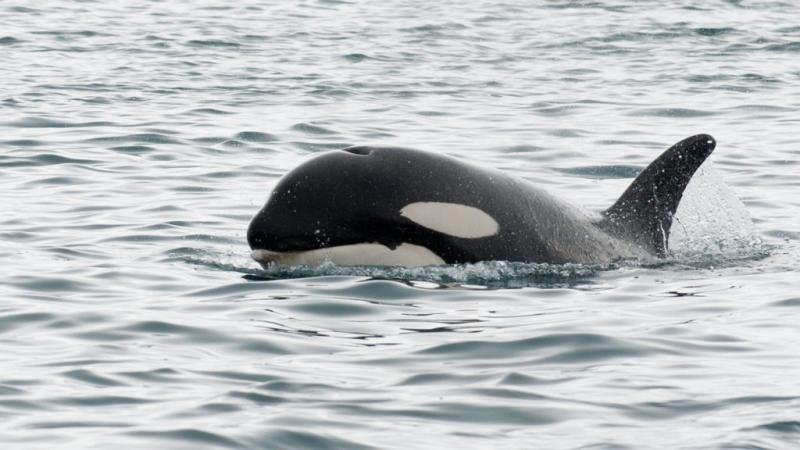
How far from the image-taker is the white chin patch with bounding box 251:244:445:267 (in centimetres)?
1165

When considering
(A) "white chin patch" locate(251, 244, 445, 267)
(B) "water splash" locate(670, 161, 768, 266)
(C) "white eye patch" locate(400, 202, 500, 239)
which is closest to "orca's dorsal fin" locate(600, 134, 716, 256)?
(B) "water splash" locate(670, 161, 768, 266)

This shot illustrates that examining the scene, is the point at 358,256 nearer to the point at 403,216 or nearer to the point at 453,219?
the point at 403,216

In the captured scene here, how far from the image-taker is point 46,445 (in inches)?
299

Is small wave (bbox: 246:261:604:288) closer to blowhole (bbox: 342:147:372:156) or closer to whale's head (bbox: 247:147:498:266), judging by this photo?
whale's head (bbox: 247:147:498:266)

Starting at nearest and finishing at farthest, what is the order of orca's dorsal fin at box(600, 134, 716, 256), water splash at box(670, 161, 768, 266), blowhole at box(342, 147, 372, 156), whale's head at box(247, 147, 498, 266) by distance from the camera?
whale's head at box(247, 147, 498, 266)
blowhole at box(342, 147, 372, 156)
orca's dorsal fin at box(600, 134, 716, 256)
water splash at box(670, 161, 768, 266)

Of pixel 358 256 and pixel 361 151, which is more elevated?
pixel 361 151

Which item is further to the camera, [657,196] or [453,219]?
[657,196]

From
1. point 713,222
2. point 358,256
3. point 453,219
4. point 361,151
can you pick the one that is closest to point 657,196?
point 713,222

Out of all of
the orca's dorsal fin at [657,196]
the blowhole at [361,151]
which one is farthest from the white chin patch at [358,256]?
the orca's dorsal fin at [657,196]

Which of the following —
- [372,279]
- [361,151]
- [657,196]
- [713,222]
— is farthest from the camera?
[713,222]

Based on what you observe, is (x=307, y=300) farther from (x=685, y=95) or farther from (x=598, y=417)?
(x=685, y=95)

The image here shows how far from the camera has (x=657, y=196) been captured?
12922 millimetres

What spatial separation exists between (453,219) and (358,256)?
0.73m

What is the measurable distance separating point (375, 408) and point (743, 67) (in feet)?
72.5
